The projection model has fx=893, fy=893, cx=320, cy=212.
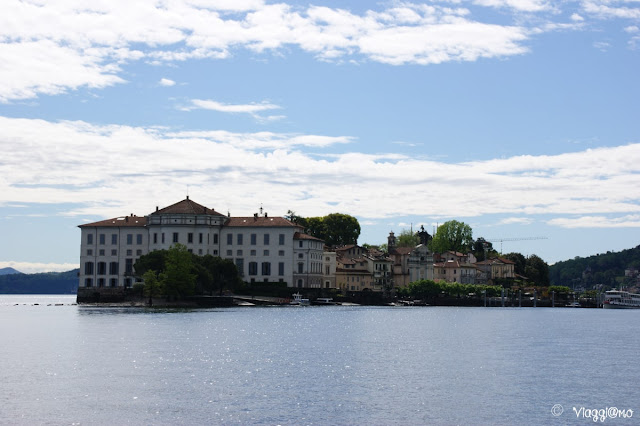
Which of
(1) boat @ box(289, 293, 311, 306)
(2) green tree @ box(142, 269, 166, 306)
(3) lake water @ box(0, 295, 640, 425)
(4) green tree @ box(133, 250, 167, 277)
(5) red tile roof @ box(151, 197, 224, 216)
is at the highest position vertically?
(5) red tile roof @ box(151, 197, 224, 216)

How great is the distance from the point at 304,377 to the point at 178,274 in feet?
262

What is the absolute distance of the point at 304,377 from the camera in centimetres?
4284

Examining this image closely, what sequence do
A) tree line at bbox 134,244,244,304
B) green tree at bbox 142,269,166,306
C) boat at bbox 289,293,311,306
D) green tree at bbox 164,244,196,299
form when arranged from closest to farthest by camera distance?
green tree at bbox 142,269,166,306
green tree at bbox 164,244,196,299
tree line at bbox 134,244,244,304
boat at bbox 289,293,311,306

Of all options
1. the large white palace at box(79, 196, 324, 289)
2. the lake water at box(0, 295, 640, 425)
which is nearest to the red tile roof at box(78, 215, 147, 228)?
the large white palace at box(79, 196, 324, 289)

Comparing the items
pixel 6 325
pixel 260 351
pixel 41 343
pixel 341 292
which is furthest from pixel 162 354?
pixel 341 292

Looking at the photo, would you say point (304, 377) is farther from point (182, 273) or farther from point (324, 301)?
point (324, 301)

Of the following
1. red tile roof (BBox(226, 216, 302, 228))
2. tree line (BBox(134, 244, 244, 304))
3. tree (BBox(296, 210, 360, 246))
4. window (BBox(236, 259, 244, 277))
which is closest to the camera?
tree line (BBox(134, 244, 244, 304))

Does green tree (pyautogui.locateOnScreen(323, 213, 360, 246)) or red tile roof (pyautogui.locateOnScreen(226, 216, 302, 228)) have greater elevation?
green tree (pyautogui.locateOnScreen(323, 213, 360, 246))

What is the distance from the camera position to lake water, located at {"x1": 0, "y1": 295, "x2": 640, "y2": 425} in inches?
1288

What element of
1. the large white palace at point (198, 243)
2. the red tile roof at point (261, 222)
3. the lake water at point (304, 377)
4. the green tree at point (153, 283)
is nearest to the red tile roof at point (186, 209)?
the large white palace at point (198, 243)

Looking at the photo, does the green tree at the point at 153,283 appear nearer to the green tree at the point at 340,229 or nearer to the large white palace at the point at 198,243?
the large white palace at the point at 198,243

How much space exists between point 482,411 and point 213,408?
1016 cm

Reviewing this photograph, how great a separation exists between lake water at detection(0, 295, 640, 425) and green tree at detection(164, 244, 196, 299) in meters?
46.3

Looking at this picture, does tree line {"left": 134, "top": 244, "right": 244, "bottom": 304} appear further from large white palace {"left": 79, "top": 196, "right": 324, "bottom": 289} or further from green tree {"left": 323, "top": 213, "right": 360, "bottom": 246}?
green tree {"left": 323, "top": 213, "right": 360, "bottom": 246}
